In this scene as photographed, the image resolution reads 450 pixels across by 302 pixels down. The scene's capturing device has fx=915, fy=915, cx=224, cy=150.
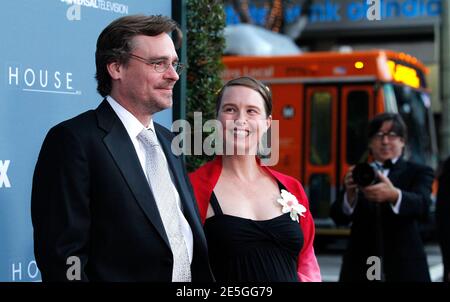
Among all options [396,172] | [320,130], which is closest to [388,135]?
[396,172]

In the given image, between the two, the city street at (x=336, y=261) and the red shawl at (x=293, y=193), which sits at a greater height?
the red shawl at (x=293, y=193)

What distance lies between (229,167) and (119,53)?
2.06 feet

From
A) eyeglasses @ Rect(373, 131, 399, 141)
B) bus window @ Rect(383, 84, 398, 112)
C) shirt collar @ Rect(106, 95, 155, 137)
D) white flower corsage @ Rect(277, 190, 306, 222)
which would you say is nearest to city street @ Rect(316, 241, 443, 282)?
bus window @ Rect(383, 84, 398, 112)

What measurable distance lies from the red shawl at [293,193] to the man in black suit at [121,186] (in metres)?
0.18

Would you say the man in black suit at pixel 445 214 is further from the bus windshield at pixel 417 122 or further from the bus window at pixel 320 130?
the bus window at pixel 320 130

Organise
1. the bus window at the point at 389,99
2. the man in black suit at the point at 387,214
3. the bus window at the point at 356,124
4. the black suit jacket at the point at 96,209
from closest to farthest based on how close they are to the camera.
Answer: the black suit jacket at the point at 96,209 < the man in black suit at the point at 387,214 < the bus window at the point at 389,99 < the bus window at the point at 356,124

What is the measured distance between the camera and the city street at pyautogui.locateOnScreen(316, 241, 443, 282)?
1087cm

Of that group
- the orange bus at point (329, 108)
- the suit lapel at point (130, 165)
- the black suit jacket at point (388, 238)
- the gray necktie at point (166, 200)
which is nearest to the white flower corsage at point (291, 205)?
the gray necktie at point (166, 200)

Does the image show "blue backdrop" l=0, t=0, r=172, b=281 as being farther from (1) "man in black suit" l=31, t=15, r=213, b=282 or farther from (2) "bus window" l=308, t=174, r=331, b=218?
(2) "bus window" l=308, t=174, r=331, b=218

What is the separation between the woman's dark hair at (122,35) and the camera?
110 inches

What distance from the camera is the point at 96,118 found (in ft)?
9.01

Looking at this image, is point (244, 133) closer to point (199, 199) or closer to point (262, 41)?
point (199, 199)

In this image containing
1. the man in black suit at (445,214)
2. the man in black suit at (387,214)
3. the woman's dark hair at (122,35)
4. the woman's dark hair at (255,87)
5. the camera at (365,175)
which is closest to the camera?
the woman's dark hair at (122,35)
